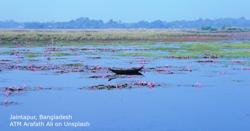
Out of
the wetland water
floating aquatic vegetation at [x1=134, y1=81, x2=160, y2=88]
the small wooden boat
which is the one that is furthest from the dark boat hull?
floating aquatic vegetation at [x1=134, y1=81, x2=160, y2=88]

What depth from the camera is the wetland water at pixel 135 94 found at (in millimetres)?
18922

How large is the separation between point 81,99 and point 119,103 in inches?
73.8

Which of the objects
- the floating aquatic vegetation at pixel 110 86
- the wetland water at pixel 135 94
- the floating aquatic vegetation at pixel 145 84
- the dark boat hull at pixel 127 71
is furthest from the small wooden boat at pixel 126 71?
the floating aquatic vegetation at pixel 110 86

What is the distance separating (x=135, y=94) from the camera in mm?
24812

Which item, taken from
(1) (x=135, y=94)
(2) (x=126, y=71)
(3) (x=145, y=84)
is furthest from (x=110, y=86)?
(2) (x=126, y=71)

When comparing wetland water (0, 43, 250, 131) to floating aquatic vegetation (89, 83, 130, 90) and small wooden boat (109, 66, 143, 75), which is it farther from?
small wooden boat (109, 66, 143, 75)

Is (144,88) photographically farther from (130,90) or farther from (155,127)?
(155,127)

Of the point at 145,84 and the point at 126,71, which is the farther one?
the point at 126,71

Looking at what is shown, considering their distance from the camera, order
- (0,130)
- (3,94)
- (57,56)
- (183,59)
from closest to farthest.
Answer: (0,130) → (3,94) → (183,59) → (57,56)

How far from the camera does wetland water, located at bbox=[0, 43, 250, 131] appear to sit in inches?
745

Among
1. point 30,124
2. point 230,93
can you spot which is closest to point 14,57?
point 230,93

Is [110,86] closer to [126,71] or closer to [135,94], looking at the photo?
[135,94]

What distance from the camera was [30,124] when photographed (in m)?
18.1

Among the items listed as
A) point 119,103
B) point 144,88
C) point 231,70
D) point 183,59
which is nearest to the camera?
point 119,103
